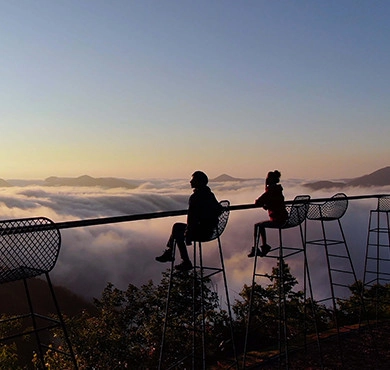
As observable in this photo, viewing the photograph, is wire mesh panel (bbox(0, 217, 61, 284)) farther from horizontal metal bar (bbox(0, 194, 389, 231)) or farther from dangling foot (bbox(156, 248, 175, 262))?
dangling foot (bbox(156, 248, 175, 262))

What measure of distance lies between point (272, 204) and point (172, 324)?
1311 cm

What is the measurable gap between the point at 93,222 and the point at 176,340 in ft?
41.6

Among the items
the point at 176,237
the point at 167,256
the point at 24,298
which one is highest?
the point at 176,237

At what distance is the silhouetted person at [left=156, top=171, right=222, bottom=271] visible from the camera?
14.0 feet

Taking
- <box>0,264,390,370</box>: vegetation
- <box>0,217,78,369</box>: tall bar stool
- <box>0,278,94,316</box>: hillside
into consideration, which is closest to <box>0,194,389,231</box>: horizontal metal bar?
<box>0,217,78,369</box>: tall bar stool

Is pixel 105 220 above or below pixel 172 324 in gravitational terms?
above

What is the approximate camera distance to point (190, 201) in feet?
14.1

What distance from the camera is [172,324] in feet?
56.9

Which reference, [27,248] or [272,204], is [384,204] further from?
[27,248]

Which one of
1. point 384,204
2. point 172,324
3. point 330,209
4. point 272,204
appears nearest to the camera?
point 272,204

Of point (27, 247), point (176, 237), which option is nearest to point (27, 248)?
point (27, 247)

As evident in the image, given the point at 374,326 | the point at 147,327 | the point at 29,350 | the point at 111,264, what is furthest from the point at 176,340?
the point at 111,264

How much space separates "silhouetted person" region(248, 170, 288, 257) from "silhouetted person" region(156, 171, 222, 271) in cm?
103

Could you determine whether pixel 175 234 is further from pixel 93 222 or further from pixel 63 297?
pixel 63 297
